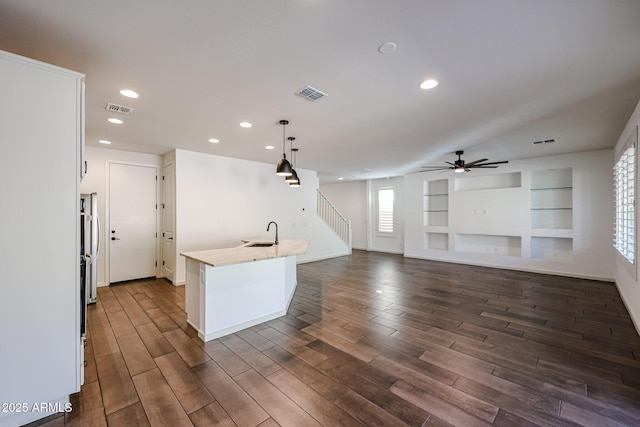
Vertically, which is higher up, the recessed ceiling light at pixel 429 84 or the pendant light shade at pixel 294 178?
the recessed ceiling light at pixel 429 84

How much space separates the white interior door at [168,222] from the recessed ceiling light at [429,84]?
16.4 feet

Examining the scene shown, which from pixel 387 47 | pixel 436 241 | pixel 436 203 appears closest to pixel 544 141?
pixel 436 203

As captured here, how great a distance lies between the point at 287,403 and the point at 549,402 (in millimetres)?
2079

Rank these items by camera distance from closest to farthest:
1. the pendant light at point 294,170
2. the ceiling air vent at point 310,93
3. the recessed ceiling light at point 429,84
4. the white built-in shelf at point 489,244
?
1. the recessed ceiling light at point 429,84
2. the ceiling air vent at point 310,93
3. the pendant light at point 294,170
4. the white built-in shelf at point 489,244

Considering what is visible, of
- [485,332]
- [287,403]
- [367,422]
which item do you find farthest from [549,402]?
[287,403]

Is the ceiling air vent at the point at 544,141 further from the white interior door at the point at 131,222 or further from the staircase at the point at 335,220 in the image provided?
the white interior door at the point at 131,222

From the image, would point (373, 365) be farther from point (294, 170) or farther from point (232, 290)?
point (294, 170)

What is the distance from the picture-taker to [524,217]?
6.83 meters

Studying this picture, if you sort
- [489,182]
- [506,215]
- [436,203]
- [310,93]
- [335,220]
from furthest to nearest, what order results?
[335,220]
[436,203]
[489,182]
[506,215]
[310,93]

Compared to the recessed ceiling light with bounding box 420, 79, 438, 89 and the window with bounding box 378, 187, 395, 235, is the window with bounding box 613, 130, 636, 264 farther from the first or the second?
the window with bounding box 378, 187, 395, 235

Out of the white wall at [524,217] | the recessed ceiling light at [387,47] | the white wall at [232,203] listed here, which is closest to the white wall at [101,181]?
the white wall at [232,203]

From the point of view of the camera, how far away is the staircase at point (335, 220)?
9.68 meters

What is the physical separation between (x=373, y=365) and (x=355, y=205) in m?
8.85

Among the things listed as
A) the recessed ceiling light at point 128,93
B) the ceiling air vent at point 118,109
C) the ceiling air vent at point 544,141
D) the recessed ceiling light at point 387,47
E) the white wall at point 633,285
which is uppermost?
the ceiling air vent at point 544,141
